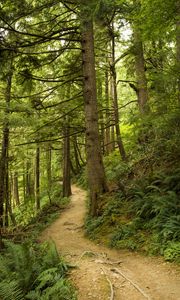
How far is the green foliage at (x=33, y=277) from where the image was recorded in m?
4.69

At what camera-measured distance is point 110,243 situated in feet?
24.2

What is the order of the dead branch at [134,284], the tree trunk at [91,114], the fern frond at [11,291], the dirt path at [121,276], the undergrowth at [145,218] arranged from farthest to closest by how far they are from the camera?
the tree trunk at [91,114]
the undergrowth at [145,218]
the fern frond at [11,291]
the dirt path at [121,276]
the dead branch at [134,284]

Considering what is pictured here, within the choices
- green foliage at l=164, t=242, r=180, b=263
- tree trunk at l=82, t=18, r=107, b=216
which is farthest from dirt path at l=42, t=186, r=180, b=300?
tree trunk at l=82, t=18, r=107, b=216

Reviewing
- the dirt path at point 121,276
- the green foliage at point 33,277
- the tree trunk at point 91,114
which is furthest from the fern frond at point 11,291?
the tree trunk at point 91,114

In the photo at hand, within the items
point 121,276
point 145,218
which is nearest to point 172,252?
point 121,276

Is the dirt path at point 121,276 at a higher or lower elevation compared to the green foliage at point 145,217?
lower

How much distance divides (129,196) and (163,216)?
231 cm

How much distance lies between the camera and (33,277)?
532 cm

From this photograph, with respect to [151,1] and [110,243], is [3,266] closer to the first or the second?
[110,243]

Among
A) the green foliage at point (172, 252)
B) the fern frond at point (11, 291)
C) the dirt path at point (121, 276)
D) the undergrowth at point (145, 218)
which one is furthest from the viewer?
the undergrowth at point (145, 218)

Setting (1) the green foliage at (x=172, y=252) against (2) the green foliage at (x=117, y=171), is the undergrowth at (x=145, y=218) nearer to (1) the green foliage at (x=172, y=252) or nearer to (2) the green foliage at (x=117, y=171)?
(1) the green foliage at (x=172, y=252)

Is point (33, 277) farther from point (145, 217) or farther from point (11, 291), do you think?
point (145, 217)

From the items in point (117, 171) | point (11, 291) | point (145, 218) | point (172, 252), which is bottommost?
point (11, 291)

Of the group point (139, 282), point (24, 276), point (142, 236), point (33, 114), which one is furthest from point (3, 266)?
point (33, 114)
